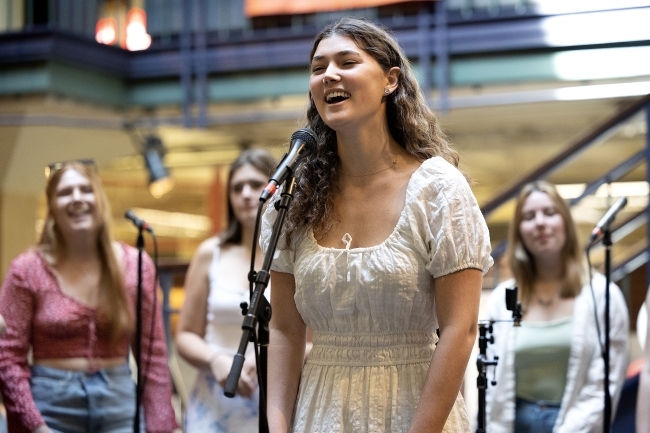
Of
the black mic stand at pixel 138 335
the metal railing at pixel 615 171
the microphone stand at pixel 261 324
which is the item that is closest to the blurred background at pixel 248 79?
the metal railing at pixel 615 171

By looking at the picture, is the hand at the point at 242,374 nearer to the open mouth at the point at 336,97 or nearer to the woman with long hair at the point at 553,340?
the woman with long hair at the point at 553,340

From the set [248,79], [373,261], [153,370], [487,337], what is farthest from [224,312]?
[248,79]

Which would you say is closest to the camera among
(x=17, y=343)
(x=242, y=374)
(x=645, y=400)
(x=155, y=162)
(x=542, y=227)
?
(x=645, y=400)

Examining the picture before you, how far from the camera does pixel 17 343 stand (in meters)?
3.51

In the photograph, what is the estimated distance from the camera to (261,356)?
6.77 feet

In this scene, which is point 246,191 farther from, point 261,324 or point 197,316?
point 261,324

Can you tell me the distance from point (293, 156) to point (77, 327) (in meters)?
1.72

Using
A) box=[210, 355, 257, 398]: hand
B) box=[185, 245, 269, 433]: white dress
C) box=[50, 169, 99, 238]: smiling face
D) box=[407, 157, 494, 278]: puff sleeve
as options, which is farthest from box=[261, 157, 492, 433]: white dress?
box=[50, 169, 99, 238]: smiling face

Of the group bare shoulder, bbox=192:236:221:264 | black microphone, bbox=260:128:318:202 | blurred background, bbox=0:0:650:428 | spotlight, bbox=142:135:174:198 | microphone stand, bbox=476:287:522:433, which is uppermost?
blurred background, bbox=0:0:650:428

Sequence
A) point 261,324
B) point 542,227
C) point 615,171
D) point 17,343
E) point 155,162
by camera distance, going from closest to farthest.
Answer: point 261,324
point 17,343
point 542,227
point 615,171
point 155,162

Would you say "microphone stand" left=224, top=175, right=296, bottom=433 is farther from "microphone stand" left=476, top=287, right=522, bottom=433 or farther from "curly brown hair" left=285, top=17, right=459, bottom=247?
"microphone stand" left=476, top=287, right=522, bottom=433

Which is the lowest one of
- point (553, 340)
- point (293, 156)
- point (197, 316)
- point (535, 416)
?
point (535, 416)

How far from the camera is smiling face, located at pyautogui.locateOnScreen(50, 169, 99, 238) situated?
3.68 m

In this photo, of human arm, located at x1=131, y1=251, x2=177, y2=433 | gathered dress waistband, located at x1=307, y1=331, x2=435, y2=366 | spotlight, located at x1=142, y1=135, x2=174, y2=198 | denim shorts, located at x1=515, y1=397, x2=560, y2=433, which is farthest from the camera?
spotlight, located at x1=142, y1=135, x2=174, y2=198
